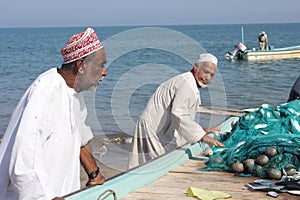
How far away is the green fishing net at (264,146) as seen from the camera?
14.0 ft

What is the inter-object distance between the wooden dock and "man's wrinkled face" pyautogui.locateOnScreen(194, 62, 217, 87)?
824mm

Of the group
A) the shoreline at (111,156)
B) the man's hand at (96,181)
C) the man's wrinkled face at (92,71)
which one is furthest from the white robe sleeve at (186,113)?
the shoreline at (111,156)

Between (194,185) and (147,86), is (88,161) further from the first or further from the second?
(147,86)

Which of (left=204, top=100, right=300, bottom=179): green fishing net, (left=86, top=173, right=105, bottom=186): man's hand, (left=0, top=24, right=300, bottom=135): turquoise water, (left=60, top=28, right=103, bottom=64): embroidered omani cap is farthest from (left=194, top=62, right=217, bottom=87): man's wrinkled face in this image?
(left=60, top=28, right=103, bottom=64): embroidered omani cap

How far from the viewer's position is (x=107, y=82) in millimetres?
19562

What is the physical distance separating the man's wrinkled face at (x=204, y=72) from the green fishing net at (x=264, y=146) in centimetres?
68

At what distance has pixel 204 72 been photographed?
4.80m

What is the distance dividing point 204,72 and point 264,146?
88cm

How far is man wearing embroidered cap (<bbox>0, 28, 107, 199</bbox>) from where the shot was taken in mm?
2459

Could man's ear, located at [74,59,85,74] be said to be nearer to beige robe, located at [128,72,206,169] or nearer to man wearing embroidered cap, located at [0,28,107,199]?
→ man wearing embroidered cap, located at [0,28,107,199]

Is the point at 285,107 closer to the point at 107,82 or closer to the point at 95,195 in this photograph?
the point at 95,195

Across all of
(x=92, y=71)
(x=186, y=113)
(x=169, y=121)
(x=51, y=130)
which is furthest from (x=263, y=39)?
(x=51, y=130)

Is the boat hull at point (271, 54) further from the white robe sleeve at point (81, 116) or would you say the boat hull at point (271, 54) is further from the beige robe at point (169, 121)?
the white robe sleeve at point (81, 116)

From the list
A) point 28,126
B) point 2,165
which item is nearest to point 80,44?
point 28,126
